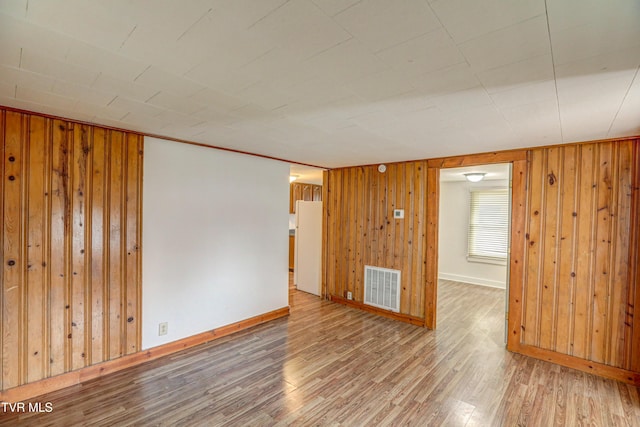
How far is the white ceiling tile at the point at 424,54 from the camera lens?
1.30 meters

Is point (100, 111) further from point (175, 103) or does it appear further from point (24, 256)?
point (24, 256)

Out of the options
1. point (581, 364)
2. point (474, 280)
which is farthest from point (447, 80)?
point (474, 280)

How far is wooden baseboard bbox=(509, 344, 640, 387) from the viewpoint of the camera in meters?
2.81

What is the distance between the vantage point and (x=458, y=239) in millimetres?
6992

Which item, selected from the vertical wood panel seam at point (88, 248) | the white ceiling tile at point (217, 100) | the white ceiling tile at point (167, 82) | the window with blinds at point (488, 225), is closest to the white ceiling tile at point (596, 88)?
the white ceiling tile at point (217, 100)

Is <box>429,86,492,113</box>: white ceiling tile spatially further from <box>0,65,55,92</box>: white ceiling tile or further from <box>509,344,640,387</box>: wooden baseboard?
<box>509,344,640,387</box>: wooden baseboard

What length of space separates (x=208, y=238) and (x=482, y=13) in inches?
132

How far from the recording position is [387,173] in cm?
457

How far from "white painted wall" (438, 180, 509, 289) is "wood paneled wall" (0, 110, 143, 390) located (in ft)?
19.8

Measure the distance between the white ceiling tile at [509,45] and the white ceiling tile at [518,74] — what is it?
5 cm

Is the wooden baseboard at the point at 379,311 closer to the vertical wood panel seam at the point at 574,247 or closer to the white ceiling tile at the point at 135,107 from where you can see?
the vertical wood panel seam at the point at 574,247

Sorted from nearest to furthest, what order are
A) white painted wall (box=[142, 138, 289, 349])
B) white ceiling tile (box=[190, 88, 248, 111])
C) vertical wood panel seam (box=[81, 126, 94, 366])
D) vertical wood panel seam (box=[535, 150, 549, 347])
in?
white ceiling tile (box=[190, 88, 248, 111]) → vertical wood panel seam (box=[81, 126, 94, 366]) → white painted wall (box=[142, 138, 289, 349]) → vertical wood panel seam (box=[535, 150, 549, 347])

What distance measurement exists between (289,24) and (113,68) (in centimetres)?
110

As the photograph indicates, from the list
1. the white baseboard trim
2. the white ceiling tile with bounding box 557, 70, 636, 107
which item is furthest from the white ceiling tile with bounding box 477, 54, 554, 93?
the white baseboard trim
